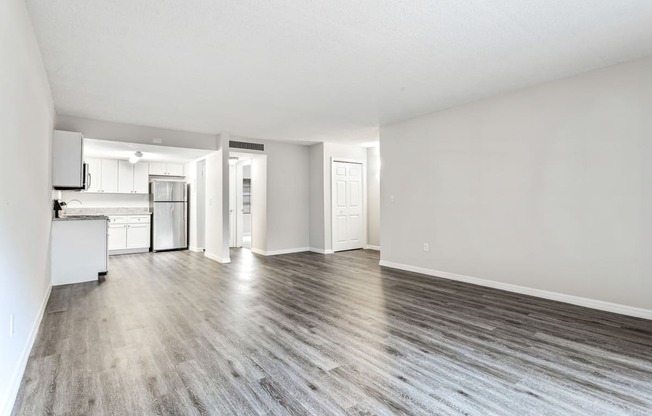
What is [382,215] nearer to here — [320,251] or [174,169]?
[320,251]

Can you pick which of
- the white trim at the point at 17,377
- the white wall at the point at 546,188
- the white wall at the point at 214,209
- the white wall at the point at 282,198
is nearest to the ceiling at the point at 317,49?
the white wall at the point at 546,188

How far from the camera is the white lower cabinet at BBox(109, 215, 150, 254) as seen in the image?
7358 mm

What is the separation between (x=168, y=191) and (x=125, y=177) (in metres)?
0.99

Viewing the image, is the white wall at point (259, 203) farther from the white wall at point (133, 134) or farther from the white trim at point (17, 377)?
the white trim at point (17, 377)

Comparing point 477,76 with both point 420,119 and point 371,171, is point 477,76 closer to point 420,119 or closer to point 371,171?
point 420,119

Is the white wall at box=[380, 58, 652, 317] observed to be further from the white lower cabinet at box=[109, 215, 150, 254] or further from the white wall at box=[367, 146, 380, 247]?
the white lower cabinet at box=[109, 215, 150, 254]

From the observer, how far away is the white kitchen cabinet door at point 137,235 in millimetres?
7527

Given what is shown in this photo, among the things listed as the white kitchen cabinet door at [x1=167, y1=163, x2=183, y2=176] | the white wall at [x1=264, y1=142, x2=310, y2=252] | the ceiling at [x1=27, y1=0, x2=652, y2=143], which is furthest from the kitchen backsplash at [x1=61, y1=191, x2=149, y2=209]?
the ceiling at [x1=27, y1=0, x2=652, y2=143]

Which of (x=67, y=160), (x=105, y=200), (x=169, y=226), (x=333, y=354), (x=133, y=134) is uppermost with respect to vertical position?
(x=133, y=134)

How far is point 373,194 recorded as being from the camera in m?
7.92

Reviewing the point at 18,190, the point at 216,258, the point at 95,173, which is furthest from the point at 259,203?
the point at 18,190

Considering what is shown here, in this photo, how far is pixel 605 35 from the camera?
A: 273 centimetres

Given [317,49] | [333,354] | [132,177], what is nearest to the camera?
[333,354]

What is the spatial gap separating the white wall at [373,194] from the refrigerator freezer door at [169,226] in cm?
449
